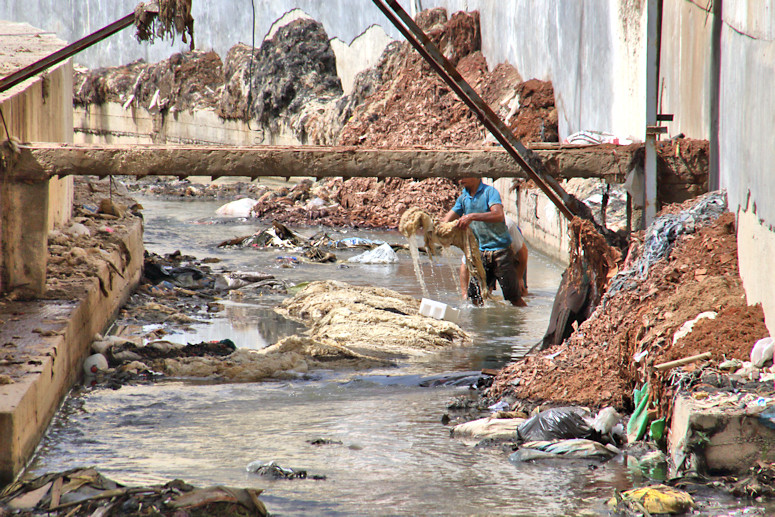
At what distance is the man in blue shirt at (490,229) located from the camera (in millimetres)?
8812

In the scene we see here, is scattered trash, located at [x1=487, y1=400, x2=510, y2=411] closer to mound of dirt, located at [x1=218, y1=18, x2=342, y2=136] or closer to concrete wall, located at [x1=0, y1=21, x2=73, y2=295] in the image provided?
concrete wall, located at [x1=0, y1=21, x2=73, y2=295]

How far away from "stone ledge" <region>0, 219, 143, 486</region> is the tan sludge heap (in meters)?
2.17

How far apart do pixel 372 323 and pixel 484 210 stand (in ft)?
5.81

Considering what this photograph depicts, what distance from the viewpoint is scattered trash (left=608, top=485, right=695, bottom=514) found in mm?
3920

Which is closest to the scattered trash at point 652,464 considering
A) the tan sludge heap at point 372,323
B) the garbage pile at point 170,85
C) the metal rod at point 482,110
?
the metal rod at point 482,110

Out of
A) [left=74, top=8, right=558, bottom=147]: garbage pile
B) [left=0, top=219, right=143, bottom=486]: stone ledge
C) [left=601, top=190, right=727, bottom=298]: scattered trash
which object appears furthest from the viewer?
[left=74, top=8, right=558, bottom=147]: garbage pile

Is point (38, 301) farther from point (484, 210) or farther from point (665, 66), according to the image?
point (665, 66)

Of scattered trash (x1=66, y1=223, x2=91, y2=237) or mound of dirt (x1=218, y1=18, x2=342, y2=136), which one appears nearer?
scattered trash (x1=66, y1=223, x2=91, y2=237)

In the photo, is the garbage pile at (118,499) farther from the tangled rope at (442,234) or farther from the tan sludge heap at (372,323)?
the tangled rope at (442,234)

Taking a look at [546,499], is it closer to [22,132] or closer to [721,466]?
[721,466]

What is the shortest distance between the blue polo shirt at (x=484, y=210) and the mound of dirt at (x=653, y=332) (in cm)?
275

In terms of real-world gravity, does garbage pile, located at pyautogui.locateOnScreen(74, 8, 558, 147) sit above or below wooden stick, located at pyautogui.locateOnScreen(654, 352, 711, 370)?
above

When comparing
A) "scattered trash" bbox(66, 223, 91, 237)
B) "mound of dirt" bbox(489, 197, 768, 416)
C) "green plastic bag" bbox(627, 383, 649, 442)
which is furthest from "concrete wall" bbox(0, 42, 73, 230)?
"green plastic bag" bbox(627, 383, 649, 442)

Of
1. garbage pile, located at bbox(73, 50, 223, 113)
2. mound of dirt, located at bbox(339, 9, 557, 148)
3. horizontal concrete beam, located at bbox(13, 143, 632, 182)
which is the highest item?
garbage pile, located at bbox(73, 50, 223, 113)
